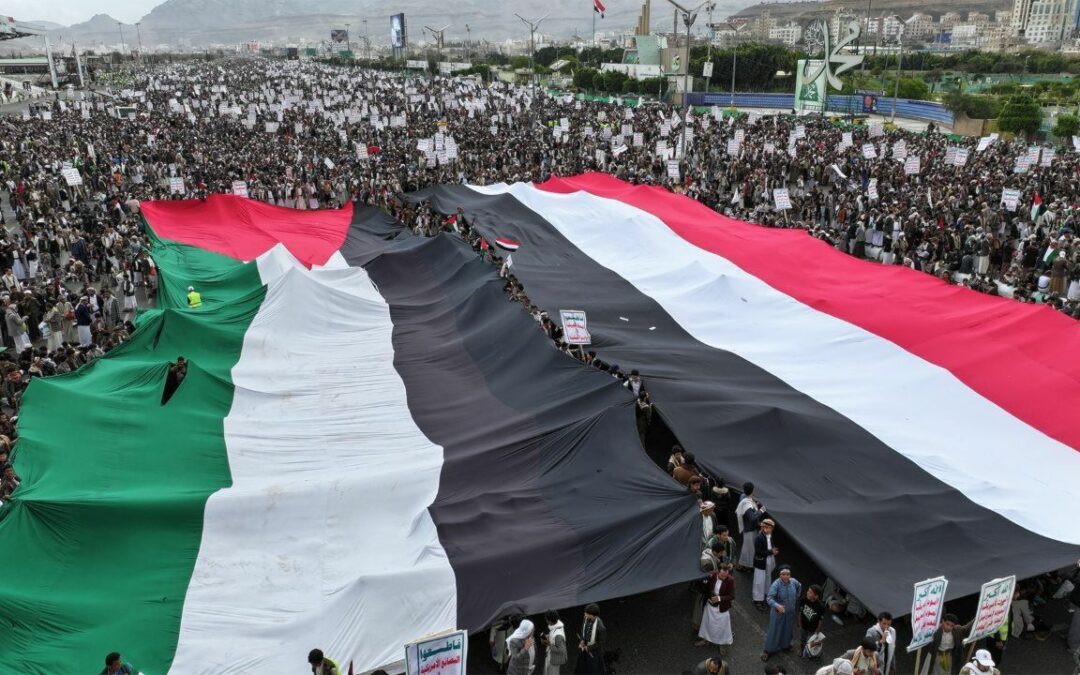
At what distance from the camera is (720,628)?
780 centimetres

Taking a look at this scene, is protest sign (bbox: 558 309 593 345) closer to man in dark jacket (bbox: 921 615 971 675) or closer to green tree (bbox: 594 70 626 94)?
man in dark jacket (bbox: 921 615 971 675)

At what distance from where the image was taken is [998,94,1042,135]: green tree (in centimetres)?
4191

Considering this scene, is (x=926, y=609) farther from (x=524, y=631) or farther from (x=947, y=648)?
(x=524, y=631)

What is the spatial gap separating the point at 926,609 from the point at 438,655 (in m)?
4.10

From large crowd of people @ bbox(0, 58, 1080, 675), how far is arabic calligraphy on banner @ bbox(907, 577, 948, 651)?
230 millimetres

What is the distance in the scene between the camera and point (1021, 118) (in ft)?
137

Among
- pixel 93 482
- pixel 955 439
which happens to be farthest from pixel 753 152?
pixel 93 482

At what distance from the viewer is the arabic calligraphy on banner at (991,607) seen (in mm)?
6867

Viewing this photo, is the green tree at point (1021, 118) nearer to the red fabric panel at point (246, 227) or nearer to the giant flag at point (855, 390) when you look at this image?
the giant flag at point (855, 390)

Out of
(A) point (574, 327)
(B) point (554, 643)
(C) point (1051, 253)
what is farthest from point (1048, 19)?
(B) point (554, 643)

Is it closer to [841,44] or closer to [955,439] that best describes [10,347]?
[955,439]

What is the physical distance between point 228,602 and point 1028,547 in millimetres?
7654

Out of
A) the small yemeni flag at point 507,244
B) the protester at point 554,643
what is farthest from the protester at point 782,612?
the small yemeni flag at point 507,244

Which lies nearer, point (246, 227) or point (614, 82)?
point (246, 227)
